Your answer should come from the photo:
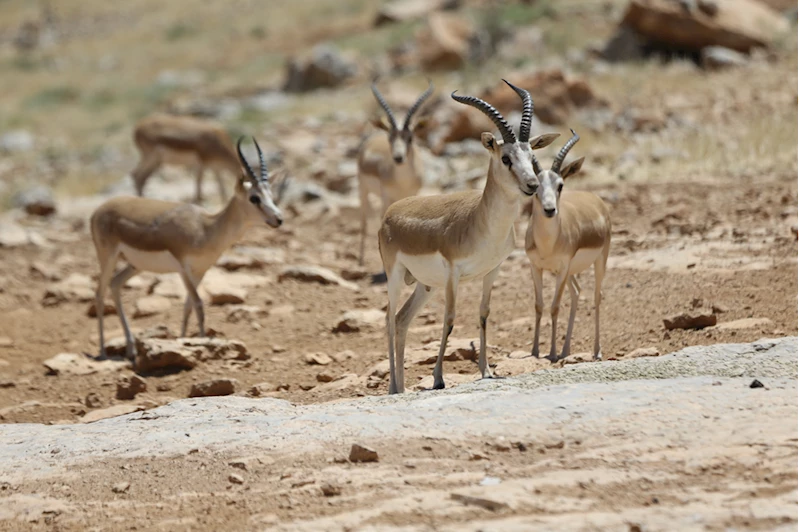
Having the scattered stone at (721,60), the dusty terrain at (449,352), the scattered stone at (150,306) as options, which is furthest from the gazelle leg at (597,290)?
the scattered stone at (721,60)

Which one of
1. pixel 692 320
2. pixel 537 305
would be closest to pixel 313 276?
pixel 537 305

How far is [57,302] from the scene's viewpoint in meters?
14.3

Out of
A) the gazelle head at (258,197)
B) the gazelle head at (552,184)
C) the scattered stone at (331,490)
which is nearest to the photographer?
the scattered stone at (331,490)

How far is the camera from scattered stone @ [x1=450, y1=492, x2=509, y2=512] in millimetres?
5434

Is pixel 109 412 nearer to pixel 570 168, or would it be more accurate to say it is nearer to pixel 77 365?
pixel 77 365

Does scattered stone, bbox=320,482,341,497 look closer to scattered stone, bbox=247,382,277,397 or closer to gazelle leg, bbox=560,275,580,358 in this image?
scattered stone, bbox=247,382,277,397

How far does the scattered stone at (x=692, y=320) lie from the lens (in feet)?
31.2

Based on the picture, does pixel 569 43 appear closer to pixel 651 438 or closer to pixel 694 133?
pixel 694 133

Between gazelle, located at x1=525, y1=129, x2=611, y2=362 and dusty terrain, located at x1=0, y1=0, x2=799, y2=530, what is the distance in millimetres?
519

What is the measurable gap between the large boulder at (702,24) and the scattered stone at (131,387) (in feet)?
60.7

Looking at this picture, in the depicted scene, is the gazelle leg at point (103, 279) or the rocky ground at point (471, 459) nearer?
the rocky ground at point (471, 459)

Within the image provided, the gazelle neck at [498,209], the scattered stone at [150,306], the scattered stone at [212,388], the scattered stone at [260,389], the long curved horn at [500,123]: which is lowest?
the scattered stone at [150,306]

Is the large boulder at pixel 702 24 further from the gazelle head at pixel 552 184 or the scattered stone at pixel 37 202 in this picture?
the gazelle head at pixel 552 184

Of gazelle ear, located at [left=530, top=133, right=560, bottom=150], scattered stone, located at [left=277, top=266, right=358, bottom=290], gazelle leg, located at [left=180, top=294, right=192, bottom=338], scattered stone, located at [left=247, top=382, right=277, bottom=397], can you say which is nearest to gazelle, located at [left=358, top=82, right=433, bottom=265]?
Result: scattered stone, located at [left=277, top=266, right=358, bottom=290]
